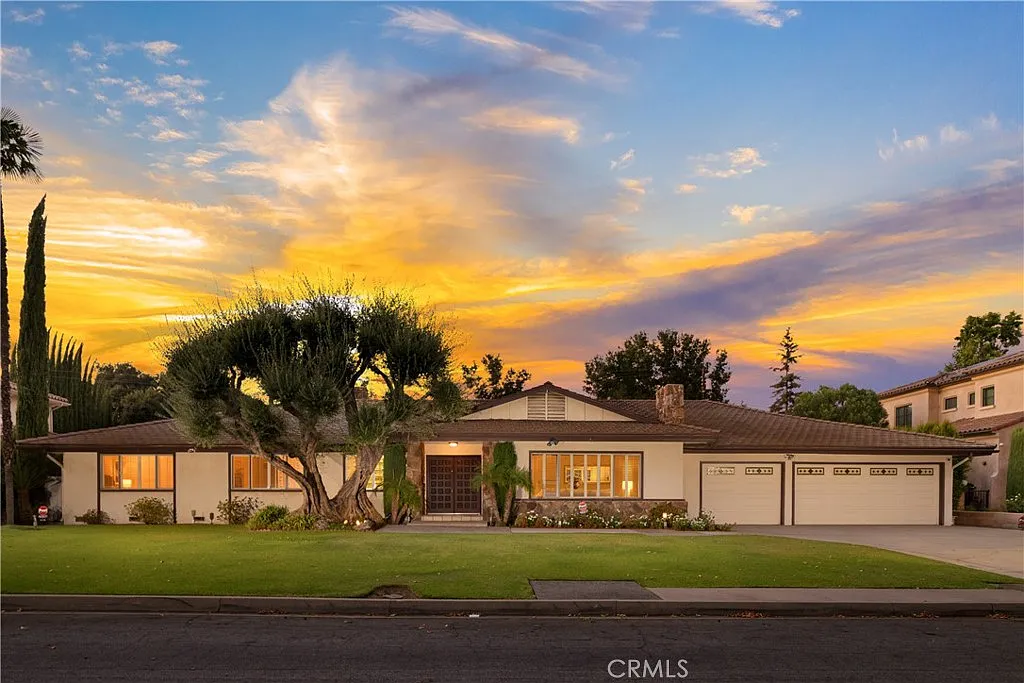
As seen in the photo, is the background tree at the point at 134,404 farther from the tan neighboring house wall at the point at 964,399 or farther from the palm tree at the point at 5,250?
Answer: the tan neighboring house wall at the point at 964,399

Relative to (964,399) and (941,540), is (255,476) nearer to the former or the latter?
(941,540)

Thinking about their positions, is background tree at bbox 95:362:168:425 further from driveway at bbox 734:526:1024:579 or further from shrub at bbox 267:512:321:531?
driveway at bbox 734:526:1024:579

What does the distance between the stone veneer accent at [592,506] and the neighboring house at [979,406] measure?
1284 cm

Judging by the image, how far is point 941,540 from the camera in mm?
23891

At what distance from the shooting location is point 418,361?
969 inches

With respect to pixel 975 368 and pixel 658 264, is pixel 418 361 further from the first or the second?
pixel 975 368

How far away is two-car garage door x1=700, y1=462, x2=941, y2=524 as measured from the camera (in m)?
29.2

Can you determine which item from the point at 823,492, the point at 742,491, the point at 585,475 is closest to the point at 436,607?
the point at 585,475

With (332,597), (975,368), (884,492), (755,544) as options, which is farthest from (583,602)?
(975,368)

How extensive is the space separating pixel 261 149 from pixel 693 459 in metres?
16.8

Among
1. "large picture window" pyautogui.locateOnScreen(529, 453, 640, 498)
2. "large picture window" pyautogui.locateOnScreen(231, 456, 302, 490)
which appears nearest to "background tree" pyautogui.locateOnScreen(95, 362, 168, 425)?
"large picture window" pyautogui.locateOnScreen(231, 456, 302, 490)

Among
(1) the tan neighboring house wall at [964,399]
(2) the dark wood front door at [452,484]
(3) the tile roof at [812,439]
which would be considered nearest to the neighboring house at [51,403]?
(2) the dark wood front door at [452,484]

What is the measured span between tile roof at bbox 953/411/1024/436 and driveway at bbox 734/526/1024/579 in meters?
5.41

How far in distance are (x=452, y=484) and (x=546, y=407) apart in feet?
13.3
